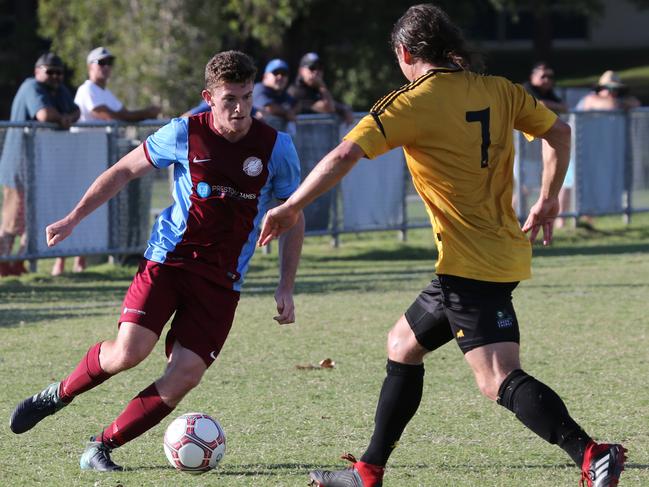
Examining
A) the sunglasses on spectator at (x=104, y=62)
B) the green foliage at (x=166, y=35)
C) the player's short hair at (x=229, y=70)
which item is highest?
the green foliage at (x=166, y=35)

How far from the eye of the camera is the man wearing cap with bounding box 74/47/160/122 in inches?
514

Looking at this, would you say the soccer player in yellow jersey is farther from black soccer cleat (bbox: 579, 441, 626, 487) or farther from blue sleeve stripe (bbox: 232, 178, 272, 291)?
blue sleeve stripe (bbox: 232, 178, 272, 291)

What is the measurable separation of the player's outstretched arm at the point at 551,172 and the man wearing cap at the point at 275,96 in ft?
28.0

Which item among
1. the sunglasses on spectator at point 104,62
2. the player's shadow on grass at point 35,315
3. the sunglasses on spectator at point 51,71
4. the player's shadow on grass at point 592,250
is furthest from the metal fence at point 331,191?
the player's shadow on grass at point 35,315

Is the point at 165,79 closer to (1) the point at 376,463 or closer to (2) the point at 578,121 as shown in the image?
(2) the point at 578,121

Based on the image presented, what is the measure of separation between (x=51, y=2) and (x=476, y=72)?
91.6 ft

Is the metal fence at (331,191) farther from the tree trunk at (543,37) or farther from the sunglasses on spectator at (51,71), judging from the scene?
the tree trunk at (543,37)

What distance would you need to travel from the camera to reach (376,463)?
5305 millimetres

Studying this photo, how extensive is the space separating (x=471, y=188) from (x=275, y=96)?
30.3ft

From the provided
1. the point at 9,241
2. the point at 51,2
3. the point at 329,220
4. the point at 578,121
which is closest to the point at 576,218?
the point at 578,121

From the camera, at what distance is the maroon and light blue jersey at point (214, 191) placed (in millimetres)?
5703

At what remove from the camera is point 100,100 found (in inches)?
520

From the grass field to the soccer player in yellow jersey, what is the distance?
70 cm

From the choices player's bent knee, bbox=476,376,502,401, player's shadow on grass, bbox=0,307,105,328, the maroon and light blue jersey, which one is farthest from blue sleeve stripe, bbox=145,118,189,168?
player's shadow on grass, bbox=0,307,105,328
